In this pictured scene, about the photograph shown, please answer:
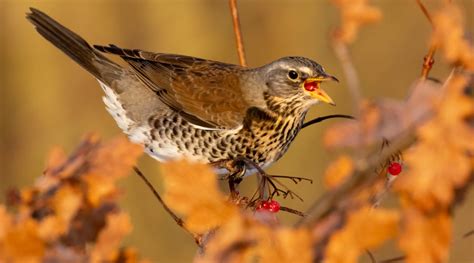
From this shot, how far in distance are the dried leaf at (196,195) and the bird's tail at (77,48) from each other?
332cm

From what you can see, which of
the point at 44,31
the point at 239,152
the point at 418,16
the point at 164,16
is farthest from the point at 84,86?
the point at 239,152

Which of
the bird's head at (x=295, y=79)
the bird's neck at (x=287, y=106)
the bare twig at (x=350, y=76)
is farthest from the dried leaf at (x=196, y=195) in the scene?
the bird's neck at (x=287, y=106)

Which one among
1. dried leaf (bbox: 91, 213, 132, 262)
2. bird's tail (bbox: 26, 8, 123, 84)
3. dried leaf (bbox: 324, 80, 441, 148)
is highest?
dried leaf (bbox: 91, 213, 132, 262)

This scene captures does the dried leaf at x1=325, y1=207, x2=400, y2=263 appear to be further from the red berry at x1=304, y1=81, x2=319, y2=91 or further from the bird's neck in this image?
the bird's neck

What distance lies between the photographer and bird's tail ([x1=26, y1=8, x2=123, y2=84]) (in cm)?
419

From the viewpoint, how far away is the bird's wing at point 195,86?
12.3 feet

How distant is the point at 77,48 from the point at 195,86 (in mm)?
733

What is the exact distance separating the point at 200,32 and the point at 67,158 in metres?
8.11

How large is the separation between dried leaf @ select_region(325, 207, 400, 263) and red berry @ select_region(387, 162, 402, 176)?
829 millimetres

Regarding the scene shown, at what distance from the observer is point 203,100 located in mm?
3928

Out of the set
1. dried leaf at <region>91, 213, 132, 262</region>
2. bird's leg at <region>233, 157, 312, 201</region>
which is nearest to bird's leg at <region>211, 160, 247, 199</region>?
bird's leg at <region>233, 157, 312, 201</region>

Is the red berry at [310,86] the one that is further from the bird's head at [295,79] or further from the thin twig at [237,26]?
the thin twig at [237,26]

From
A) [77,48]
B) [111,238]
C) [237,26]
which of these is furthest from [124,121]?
[111,238]

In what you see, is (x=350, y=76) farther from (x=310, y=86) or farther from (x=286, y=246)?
(x=310, y=86)
